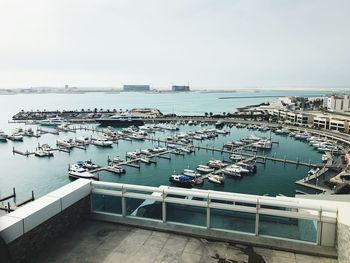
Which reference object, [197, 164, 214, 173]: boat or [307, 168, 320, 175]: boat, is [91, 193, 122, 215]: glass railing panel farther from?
[307, 168, 320, 175]: boat

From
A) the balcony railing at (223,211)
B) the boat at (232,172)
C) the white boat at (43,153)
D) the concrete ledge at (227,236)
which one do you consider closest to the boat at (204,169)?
the boat at (232,172)

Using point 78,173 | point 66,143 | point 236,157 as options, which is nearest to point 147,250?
point 78,173

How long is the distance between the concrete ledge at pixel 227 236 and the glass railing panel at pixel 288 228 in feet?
0.64

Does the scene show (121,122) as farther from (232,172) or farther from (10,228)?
(10,228)

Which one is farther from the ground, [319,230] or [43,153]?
[319,230]

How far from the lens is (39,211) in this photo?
26.4 feet

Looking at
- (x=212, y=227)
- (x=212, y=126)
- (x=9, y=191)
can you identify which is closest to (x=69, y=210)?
(x=212, y=227)

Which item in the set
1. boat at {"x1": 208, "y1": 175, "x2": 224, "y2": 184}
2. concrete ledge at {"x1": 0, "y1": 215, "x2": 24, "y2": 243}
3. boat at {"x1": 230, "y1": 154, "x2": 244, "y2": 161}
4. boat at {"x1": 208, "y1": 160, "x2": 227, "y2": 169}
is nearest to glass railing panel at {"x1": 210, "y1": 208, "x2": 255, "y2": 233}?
concrete ledge at {"x1": 0, "y1": 215, "x2": 24, "y2": 243}

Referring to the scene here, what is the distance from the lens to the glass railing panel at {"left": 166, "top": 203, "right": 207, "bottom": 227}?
927cm

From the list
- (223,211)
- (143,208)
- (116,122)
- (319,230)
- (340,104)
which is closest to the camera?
(319,230)

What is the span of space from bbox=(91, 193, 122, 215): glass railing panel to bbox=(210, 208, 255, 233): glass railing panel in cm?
309

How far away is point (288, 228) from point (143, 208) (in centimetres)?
442

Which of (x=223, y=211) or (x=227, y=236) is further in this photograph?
(x=223, y=211)

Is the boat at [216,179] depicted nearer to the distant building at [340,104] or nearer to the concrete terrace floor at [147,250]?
the concrete terrace floor at [147,250]
